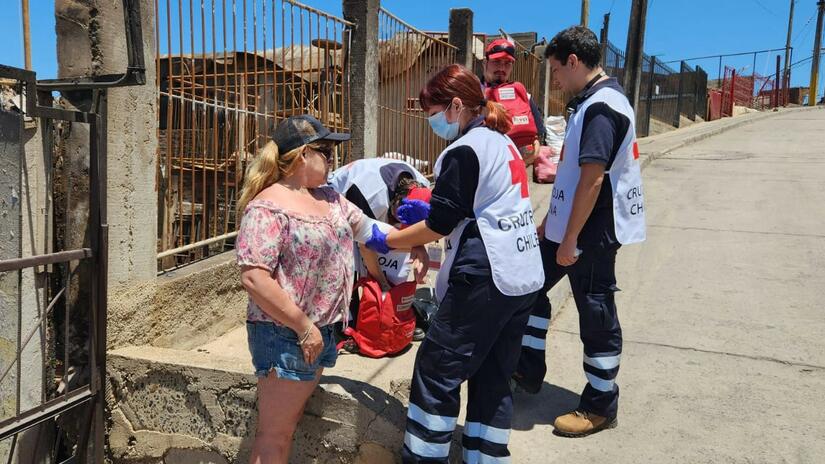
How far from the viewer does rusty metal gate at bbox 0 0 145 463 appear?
9.61 feet

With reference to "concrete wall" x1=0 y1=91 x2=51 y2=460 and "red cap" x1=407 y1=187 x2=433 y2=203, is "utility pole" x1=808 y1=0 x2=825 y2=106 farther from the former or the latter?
"concrete wall" x1=0 y1=91 x2=51 y2=460

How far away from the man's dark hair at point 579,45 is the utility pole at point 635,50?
12862 millimetres

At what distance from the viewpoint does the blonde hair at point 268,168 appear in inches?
94.3

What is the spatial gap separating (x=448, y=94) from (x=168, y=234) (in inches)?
89.1

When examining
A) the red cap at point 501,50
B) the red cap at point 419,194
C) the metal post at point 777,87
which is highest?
the metal post at point 777,87

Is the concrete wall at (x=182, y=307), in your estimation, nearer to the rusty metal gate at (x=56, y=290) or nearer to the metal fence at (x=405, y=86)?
the rusty metal gate at (x=56, y=290)

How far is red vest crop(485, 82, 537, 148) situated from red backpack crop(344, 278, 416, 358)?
1417 mm

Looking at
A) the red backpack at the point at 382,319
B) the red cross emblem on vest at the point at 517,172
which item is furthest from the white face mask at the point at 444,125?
the red backpack at the point at 382,319

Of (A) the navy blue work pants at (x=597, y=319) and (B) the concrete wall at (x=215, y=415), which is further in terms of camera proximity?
(A) the navy blue work pants at (x=597, y=319)

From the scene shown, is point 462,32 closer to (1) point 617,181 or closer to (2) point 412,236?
(1) point 617,181

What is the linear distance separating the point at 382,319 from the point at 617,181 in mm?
1642

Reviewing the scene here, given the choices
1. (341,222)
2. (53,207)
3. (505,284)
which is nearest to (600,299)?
(505,284)

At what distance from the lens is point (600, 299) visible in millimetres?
3057

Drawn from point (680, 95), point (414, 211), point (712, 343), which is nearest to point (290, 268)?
point (414, 211)
